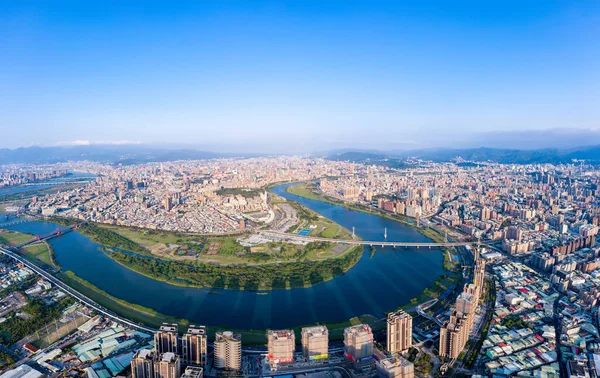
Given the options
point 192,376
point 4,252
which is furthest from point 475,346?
point 4,252

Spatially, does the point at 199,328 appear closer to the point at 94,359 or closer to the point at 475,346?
the point at 94,359

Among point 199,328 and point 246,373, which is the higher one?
point 199,328

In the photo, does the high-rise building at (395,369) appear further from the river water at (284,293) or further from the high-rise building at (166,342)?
the high-rise building at (166,342)

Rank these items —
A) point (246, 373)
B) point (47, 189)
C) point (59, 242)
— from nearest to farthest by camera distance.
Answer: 1. point (246, 373)
2. point (59, 242)
3. point (47, 189)

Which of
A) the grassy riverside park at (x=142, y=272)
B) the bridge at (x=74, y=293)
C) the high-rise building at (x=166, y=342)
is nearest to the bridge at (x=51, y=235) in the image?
the grassy riverside park at (x=142, y=272)

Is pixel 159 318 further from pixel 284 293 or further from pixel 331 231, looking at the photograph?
pixel 331 231

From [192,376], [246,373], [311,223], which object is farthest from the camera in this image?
[311,223]
